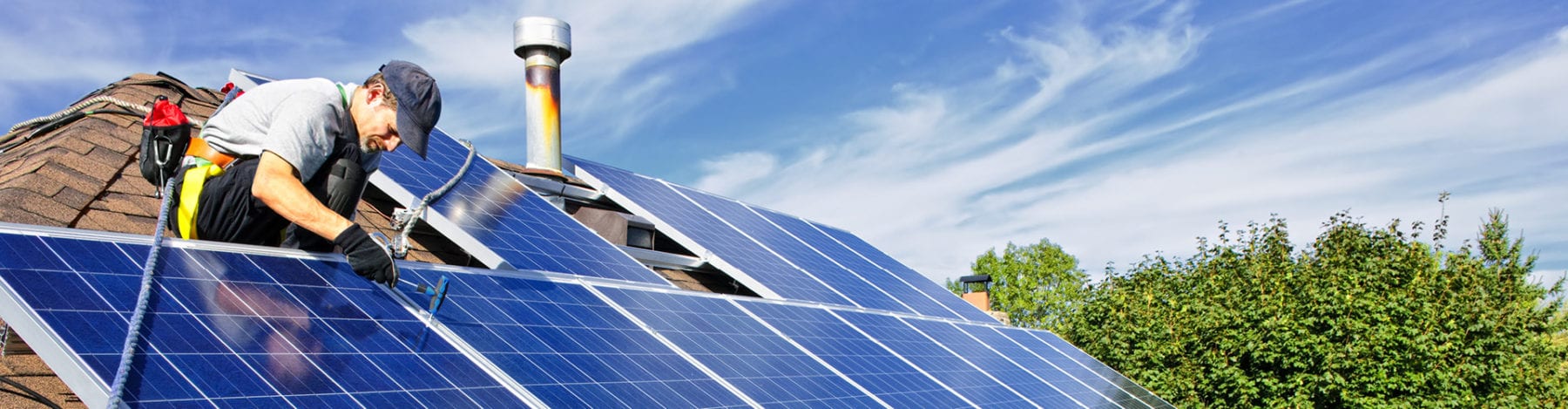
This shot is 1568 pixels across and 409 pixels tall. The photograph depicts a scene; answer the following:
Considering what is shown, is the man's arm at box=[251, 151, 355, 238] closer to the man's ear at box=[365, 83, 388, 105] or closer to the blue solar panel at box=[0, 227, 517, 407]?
the blue solar panel at box=[0, 227, 517, 407]

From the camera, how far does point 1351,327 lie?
60.4ft

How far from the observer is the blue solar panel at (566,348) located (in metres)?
Result: 5.36

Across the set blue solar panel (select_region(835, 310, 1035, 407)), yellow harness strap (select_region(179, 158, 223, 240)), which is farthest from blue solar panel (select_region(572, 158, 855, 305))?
yellow harness strap (select_region(179, 158, 223, 240))

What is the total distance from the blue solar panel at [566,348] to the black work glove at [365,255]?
1.56 ft

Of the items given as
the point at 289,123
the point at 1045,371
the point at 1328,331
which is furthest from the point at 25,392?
the point at 1328,331

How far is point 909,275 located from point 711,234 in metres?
4.81

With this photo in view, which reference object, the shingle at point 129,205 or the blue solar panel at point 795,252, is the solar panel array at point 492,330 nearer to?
the blue solar panel at point 795,252

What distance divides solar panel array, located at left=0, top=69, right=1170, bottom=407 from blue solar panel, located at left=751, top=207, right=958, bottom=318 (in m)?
1.15

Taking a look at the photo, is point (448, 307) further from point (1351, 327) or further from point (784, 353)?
point (1351, 327)

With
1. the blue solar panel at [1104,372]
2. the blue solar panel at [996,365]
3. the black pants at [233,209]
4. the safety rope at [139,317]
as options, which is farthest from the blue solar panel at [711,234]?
the safety rope at [139,317]

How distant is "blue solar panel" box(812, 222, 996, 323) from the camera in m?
14.7

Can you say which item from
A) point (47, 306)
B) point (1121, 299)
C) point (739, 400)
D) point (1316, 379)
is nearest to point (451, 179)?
point (739, 400)

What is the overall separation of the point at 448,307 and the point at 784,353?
8.76ft

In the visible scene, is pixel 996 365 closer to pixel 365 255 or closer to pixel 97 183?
pixel 365 255
